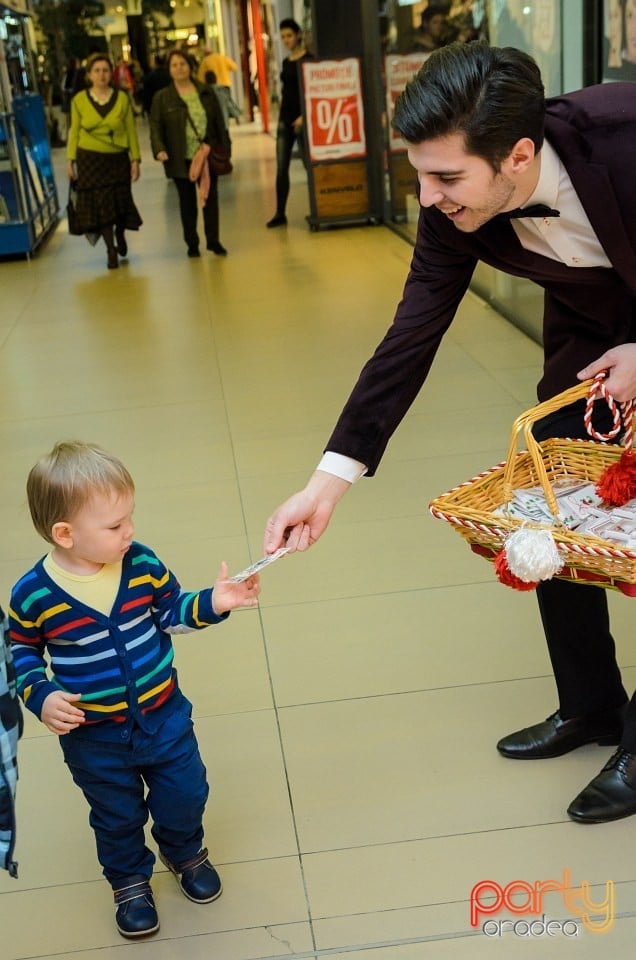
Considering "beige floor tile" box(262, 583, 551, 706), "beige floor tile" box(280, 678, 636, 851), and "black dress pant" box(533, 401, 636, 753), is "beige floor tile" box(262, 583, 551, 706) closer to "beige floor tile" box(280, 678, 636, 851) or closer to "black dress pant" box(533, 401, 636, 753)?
"beige floor tile" box(280, 678, 636, 851)

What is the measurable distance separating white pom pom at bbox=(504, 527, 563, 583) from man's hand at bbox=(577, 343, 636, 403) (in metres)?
0.29

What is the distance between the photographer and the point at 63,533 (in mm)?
1969

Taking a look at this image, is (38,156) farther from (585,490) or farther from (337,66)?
(585,490)

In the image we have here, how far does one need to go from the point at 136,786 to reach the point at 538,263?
47.9 inches

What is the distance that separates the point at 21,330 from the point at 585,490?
562 cm

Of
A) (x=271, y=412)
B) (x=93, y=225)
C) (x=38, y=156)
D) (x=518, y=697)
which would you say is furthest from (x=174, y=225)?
(x=518, y=697)

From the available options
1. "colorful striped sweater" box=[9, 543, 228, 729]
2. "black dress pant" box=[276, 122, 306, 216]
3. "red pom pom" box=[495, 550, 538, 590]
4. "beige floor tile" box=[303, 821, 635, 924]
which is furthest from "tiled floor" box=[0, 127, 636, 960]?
"black dress pant" box=[276, 122, 306, 216]

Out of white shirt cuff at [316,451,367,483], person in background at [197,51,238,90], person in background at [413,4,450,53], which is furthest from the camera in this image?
person in background at [197,51,238,90]

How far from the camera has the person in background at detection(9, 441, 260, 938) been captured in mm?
1958

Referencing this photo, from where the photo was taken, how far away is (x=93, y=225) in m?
8.92

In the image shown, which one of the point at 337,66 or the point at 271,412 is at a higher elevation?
the point at 337,66

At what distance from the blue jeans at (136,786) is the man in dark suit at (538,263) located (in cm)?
43

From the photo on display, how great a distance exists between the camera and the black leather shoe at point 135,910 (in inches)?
83.6

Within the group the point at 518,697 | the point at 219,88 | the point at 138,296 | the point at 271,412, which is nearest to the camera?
the point at 518,697
